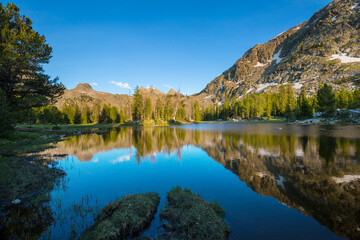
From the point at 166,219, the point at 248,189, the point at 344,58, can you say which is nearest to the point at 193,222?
the point at 166,219

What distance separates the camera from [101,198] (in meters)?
9.32

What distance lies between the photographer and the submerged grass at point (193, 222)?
5488mm

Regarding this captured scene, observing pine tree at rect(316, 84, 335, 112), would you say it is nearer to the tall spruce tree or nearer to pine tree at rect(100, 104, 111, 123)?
the tall spruce tree

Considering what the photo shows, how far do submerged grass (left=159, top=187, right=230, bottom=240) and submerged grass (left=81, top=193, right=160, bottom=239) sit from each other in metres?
0.83

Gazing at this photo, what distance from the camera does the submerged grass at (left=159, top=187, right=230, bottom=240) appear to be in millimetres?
5488

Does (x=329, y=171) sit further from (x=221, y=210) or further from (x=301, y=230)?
(x=221, y=210)

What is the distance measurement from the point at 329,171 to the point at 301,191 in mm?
5121

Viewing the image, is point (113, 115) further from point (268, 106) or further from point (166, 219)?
point (166, 219)

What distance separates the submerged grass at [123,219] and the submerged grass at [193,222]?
83 cm

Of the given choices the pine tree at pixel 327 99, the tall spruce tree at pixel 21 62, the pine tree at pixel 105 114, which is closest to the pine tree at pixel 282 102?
the pine tree at pixel 327 99

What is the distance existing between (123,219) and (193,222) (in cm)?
267

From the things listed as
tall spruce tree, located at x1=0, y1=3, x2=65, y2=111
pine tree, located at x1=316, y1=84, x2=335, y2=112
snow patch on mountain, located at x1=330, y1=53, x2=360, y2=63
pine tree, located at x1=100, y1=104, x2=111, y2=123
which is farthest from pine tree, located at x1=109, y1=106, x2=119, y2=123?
snow patch on mountain, located at x1=330, y1=53, x2=360, y2=63

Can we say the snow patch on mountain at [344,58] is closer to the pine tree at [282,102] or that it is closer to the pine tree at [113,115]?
the pine tree at [282,102]

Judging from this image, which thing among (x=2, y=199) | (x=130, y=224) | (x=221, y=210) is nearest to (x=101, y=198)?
(x=130, y=224)
